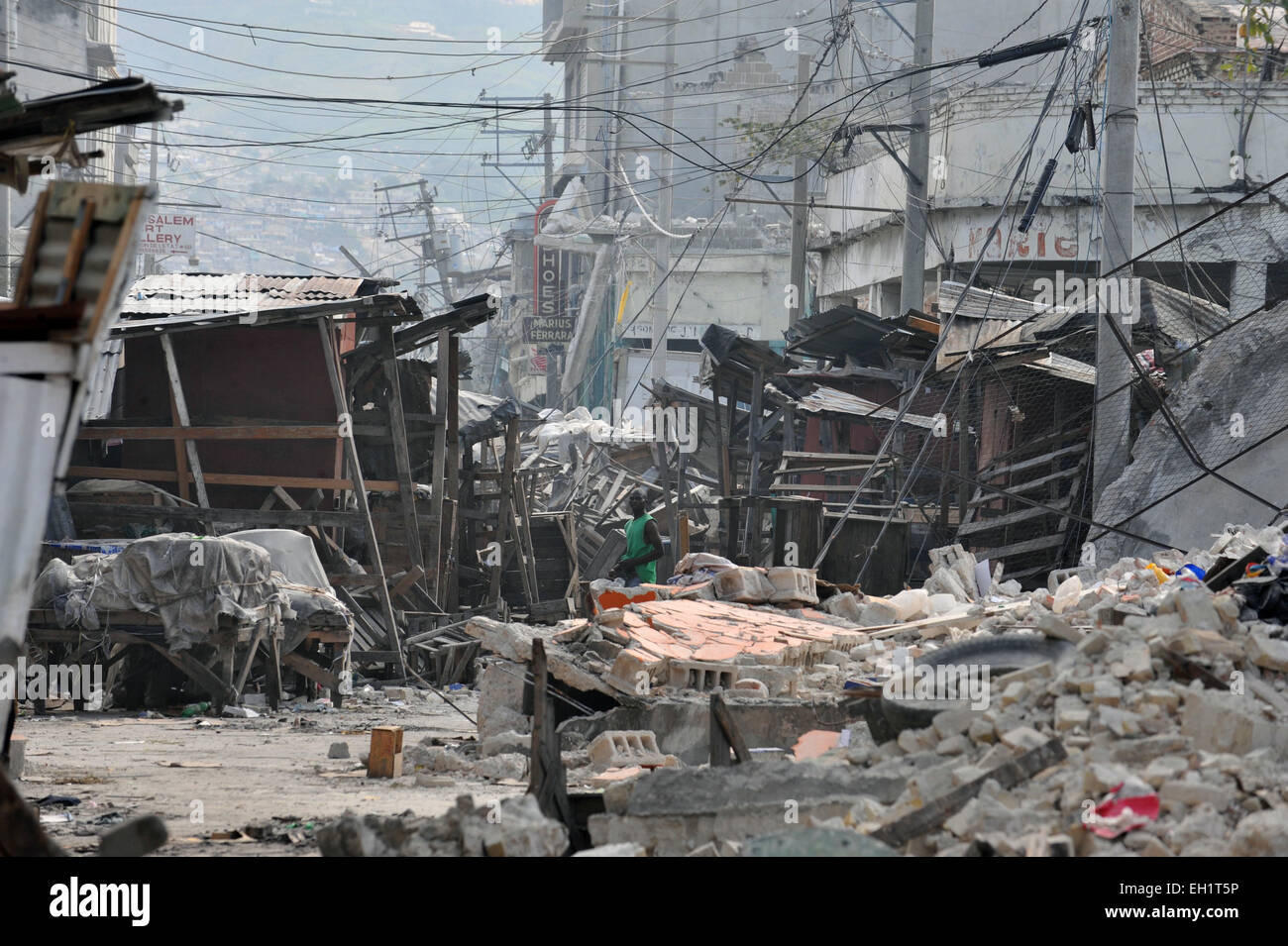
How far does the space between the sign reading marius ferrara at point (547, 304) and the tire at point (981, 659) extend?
40.6 meters

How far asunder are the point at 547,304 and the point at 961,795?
49544 millimetres

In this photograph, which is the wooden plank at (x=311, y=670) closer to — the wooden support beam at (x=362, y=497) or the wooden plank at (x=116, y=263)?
the wooden support beam at (x=362, y=497)

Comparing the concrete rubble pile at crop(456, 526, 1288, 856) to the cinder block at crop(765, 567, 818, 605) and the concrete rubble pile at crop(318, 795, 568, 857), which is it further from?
the cinder block at crop(765, 567, 818, 605)

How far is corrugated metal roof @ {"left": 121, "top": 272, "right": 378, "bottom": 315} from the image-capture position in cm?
1642

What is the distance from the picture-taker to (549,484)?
103ft

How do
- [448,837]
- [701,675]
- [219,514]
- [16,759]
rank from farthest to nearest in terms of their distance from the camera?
[219,514], [701,675], [16,759], [448,837]

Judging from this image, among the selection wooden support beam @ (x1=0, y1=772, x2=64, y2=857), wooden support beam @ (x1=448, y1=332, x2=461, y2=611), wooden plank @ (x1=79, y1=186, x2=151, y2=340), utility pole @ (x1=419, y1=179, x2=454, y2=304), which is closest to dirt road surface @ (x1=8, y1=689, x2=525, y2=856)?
wooden support beam @ (x1=0, y1=772, x2=64, y2=857)

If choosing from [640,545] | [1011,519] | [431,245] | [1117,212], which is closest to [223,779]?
[640,545]

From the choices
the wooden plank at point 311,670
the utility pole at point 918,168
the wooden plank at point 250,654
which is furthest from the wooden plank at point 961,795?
the utility pole at point 918,168

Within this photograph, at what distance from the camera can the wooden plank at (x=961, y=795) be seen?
5.10 meters

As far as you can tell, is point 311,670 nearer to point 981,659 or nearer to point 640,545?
point 640,545

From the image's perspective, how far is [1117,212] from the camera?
14.0m
